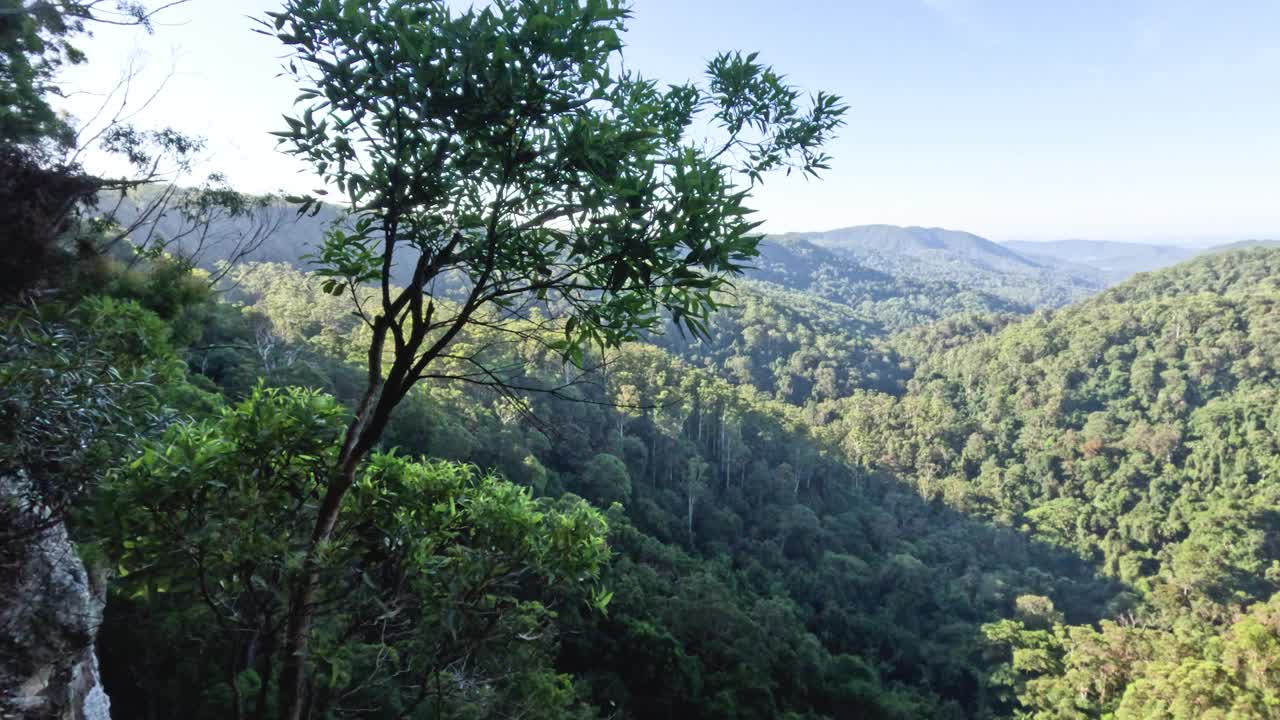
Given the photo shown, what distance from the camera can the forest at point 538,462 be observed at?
156 cm

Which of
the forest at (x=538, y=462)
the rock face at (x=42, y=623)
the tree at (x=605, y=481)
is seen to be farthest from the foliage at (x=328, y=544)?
the tree at (x=605, y=481)

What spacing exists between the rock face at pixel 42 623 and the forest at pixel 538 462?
22 mm

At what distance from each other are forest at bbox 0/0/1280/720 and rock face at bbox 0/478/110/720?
22 mm

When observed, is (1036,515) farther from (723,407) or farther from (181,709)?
(181,709)

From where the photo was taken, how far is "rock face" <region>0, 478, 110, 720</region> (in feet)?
8.20

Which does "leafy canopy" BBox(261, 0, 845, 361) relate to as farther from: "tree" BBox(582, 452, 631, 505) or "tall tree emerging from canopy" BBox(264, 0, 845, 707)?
"tree" BBox(582, 452, 631, 505)

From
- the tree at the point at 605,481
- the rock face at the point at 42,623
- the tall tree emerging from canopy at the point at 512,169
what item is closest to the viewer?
the tall tree emerging from canopy at the point at 512,169

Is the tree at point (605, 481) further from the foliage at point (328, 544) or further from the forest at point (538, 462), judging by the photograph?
the foliage at point (328, 544)

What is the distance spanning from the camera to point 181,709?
6.18m

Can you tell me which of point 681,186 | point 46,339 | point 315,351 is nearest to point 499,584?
point 681,186

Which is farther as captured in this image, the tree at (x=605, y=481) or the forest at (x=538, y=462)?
the tree at (x=605, y=481)

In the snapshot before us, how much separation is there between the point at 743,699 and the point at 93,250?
523 inches

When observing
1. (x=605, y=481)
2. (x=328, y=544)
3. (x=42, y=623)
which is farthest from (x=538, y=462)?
(x=328, y=544)

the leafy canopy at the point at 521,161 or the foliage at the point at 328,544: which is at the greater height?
the leafy canopy at the point at 521,161
